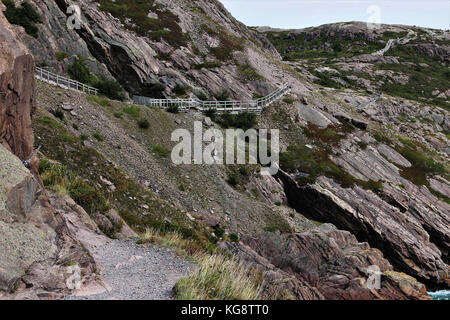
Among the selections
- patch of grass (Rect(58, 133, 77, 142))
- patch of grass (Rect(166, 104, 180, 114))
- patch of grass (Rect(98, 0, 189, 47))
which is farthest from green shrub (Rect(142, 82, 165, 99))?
patch of grass (Rect(58, 133, 77, 142))

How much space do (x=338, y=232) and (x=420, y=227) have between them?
42.9ft

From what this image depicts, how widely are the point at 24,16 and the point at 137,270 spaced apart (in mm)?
37817

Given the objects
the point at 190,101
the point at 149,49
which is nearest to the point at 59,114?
the point at 190,101

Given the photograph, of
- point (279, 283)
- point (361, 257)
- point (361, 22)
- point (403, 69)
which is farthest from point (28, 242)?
point (361, 22)

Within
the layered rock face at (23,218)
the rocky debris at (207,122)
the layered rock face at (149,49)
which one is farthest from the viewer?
the layered rock face at (149,49)

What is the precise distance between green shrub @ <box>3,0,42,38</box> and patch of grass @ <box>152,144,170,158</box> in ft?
64.2

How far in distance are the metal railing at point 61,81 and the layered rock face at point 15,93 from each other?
21.0m

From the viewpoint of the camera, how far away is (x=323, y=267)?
2061 cm

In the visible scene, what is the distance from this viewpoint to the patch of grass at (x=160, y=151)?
100 ft

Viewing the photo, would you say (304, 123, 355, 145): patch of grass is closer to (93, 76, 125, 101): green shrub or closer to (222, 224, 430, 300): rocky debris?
(222, 224, 430, 300): rocky debris

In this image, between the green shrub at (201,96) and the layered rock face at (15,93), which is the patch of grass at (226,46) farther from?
the layered rock face at (15,93)

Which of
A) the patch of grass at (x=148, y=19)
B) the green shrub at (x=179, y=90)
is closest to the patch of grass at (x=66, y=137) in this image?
the green shrub at (x=179, y=90)

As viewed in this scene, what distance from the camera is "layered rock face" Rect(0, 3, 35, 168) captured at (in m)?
11.0

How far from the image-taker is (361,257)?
2086 centimetres
